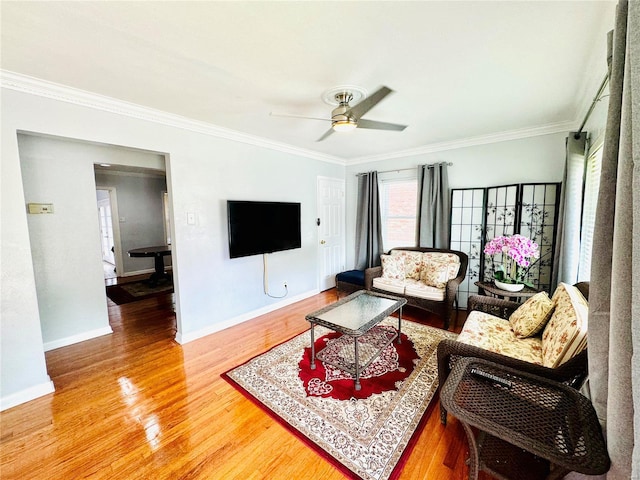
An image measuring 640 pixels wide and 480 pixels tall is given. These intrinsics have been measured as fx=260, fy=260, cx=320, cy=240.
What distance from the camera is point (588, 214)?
2480mm

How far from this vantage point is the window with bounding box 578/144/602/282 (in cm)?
241

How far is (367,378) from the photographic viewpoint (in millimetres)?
2295

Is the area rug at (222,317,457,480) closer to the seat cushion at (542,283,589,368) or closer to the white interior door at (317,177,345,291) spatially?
the seat cushion at (542,283,589,368)

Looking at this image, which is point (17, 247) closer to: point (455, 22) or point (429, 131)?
point (455, 22)

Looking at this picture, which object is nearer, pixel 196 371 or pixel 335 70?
pixel 335 70

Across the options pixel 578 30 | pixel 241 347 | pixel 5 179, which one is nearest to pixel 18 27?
pixel 5 179

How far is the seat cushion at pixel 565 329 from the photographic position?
1476mm

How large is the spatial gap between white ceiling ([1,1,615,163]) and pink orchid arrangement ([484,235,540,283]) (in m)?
1.37

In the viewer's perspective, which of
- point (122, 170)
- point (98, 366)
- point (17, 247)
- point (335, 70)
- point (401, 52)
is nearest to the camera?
point (401, 52)

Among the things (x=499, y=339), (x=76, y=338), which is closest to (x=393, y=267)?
(x=499, y=339)

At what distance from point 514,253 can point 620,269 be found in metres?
2.33

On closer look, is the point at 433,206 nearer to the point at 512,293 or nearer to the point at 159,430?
the point at 512,293

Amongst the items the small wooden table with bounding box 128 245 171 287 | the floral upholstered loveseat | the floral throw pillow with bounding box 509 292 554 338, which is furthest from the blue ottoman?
the small wooden table with bounding box 128 245 171 287

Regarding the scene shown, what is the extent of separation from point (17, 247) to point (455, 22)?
11.1 ft
